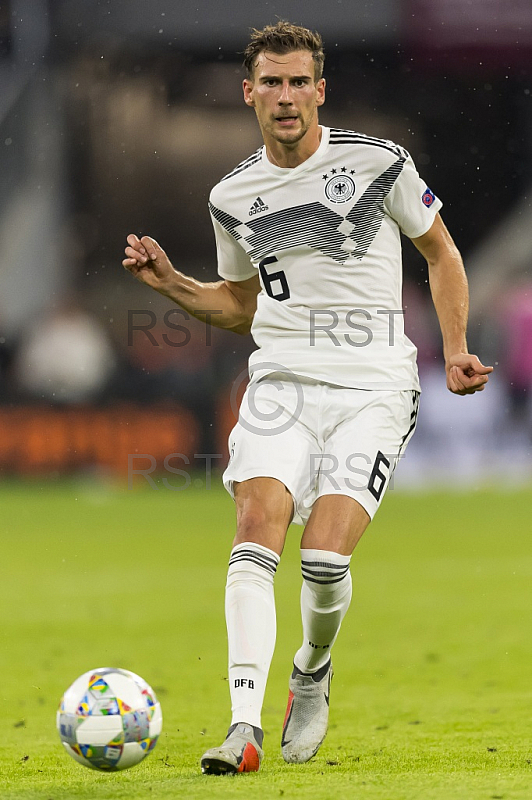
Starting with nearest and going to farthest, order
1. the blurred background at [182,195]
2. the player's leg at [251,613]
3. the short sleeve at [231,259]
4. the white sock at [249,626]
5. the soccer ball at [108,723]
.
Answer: the soccer ball at [108,723] → the player's leg at [251,613] → the white sock at [249,626] → the short sleeve at [231,259] → the blurred background at [182,195]

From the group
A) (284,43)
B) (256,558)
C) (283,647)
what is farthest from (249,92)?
(283,647)

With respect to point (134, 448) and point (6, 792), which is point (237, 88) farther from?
point (6, 792)

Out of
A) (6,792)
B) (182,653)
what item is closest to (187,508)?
(182,653)

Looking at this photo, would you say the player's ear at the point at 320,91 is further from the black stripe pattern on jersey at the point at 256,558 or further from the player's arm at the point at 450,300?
the black stripe pattern on jersey at the point at 256,558

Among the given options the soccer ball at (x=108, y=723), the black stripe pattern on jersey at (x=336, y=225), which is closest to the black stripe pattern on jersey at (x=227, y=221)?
the black stripe pattern on jersey at (x=336, y=225)

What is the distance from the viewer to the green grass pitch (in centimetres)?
367

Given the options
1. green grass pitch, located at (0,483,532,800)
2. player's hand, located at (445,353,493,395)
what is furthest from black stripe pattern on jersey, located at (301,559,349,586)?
player's hand, located at (445,353,493,395)

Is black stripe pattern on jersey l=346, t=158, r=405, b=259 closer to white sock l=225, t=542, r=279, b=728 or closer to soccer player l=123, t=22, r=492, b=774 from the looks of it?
soccer player l=123, t=22, r=492, b=774

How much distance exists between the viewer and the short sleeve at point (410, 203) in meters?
4.39

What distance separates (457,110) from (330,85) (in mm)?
2121

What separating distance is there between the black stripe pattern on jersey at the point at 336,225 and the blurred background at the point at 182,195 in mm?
10223

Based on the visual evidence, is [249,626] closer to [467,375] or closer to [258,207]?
[467,375]

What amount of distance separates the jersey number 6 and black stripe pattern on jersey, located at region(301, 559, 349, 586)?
96 centimetres

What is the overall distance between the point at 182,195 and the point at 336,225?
19.9 metres
